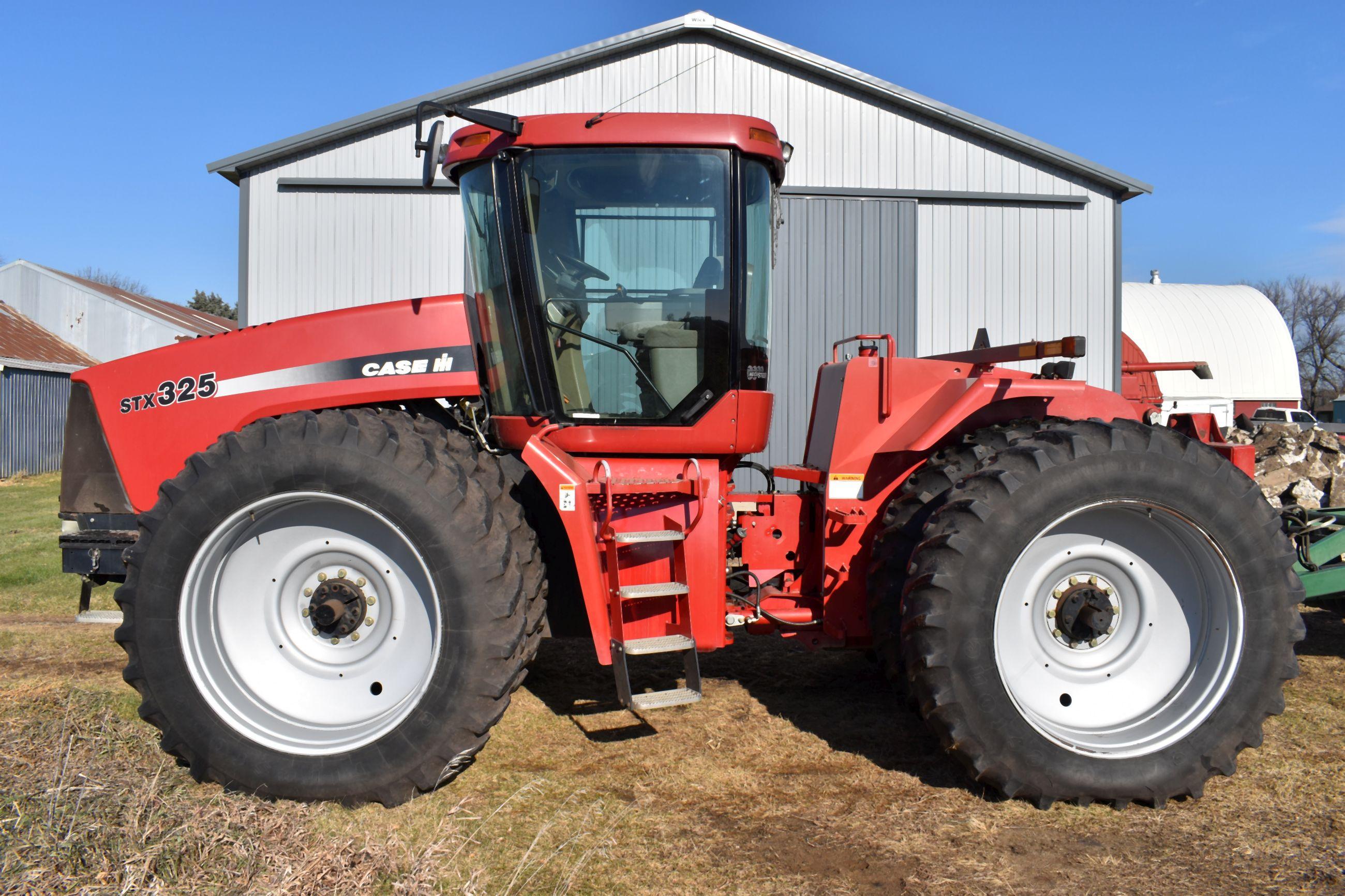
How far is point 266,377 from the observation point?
3717 mm

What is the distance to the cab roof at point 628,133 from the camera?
3.50 m

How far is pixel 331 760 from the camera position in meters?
3.11

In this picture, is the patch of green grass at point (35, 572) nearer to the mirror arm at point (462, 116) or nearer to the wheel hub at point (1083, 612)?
the mirror arm at point (462, 116)

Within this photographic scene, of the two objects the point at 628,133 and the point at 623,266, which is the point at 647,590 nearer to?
the point at 623,266

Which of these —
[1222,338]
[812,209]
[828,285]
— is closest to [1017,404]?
[828,285]

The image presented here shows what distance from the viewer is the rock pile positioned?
7980mm

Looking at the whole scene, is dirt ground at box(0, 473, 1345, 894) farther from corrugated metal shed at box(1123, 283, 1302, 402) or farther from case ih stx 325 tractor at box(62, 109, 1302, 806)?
corrugated metal shed at box(1123, 283, 1302, 402)

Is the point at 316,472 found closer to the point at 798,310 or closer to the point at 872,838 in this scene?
the point at 872,838

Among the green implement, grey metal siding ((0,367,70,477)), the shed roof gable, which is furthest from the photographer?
grey metal siding ((0,367,70,477))

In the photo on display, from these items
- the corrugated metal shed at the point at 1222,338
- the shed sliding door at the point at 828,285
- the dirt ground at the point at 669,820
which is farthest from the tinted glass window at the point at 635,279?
the corrugated metal shed at the point at 1222,338

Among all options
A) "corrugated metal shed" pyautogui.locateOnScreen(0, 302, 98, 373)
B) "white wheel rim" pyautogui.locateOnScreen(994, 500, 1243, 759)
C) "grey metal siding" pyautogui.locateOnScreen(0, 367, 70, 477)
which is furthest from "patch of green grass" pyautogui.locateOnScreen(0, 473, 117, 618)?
"corrugated metal shed" pyautogui.locateOnScreen(0, 302, 98, 373)

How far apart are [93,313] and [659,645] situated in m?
35.3

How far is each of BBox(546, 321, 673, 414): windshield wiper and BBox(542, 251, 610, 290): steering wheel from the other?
0.16m

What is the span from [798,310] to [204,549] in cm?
832
